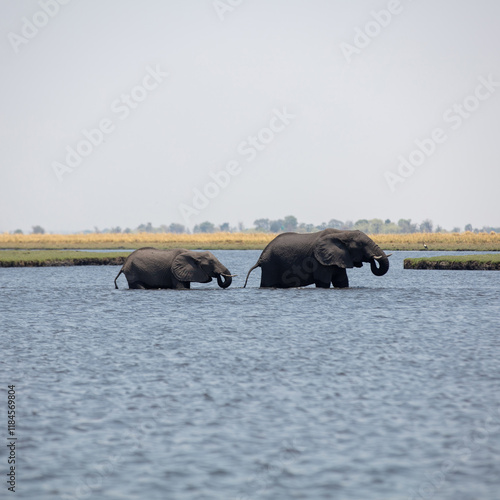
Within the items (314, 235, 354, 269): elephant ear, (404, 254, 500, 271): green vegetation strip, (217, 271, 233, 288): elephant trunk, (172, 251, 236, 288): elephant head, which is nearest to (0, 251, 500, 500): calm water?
A: (314, 235, 354, 269): elephant ear

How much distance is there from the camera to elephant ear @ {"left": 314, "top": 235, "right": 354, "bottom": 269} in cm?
3350

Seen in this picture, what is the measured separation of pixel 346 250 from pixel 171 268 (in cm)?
716

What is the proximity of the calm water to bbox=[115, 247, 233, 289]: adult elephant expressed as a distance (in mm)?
6714

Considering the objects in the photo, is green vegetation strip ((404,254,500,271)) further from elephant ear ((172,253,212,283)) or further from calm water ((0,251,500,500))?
calm water ((0,251,500,500))

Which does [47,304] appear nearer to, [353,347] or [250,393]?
[353,347]

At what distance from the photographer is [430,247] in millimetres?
110812

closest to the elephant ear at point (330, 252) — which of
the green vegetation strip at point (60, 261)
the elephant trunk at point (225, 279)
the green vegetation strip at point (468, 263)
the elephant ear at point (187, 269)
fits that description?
the elephant trunk at point (225, 279)

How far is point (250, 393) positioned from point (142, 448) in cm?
370

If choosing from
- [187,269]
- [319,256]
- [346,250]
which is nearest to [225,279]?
[187,269]

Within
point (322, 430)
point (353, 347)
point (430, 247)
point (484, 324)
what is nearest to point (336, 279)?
point (484, 324)

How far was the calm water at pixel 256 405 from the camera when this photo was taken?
398 inches

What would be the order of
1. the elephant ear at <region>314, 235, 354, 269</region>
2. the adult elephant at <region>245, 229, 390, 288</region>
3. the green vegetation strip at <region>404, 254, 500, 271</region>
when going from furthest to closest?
1. the green vegetation strip at <region>404, 254, 500, 271</region>
2. the adult elephant at <region>245, 229, 390, 288</region>
3. the elephant ear at <region>314, 235, 354, 269</region>

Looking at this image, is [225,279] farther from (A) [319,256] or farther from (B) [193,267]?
(A) [319,256]

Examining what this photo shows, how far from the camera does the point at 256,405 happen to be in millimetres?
13836
